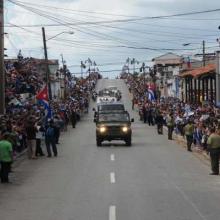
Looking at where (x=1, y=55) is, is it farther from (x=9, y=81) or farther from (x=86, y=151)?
(x=86, y=151)

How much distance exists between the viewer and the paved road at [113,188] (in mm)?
15797

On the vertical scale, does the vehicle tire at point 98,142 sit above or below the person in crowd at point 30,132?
below

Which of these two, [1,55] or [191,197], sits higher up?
[1,55]

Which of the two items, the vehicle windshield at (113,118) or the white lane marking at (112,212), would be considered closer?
the white lane marking at (112,212)

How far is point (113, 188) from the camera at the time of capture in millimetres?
20719

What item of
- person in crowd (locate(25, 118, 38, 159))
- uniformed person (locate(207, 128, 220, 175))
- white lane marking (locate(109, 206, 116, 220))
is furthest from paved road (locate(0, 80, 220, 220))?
person in crowd (locate(25, 118, 38, 159))

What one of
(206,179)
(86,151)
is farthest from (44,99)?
(206,179)

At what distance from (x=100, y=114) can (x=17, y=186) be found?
68.1 feet

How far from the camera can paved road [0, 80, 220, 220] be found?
1580 cm

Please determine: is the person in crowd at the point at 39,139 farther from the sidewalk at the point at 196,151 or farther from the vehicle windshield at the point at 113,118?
the sidewalk at the point at 196,151

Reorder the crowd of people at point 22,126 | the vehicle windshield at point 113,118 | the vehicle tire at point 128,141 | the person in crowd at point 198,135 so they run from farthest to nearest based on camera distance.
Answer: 1. the vehicle windshield at point 113,118
2. the vehicle tire at point 128,141
3. the person in crowd at point 198,135
4. the crowd of people at point 22,126

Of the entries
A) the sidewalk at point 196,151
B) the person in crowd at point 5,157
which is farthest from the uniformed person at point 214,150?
the person in crowd at point 5,157

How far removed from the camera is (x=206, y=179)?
23703mm

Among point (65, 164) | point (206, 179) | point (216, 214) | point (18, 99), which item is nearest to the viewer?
point (216, 214)
